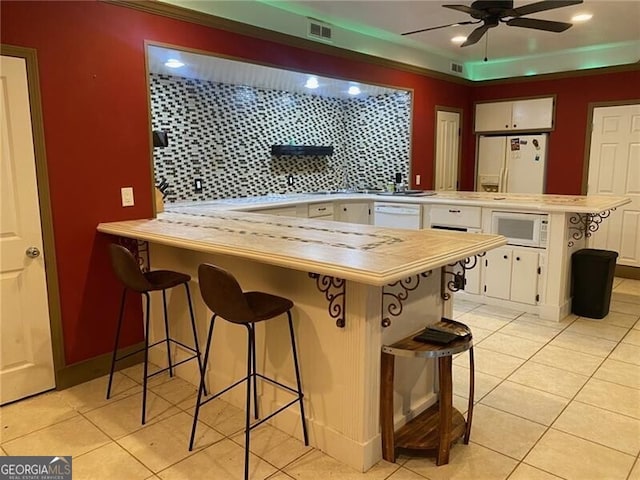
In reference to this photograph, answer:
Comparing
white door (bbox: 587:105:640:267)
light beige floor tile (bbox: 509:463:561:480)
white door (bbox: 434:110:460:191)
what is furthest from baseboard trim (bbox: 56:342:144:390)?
white door (bbox: 587:105:640:267)

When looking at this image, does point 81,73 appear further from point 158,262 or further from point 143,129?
point 158,262

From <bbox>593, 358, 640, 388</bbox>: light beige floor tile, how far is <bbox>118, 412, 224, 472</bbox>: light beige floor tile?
2450 mm

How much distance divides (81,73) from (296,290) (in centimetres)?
192

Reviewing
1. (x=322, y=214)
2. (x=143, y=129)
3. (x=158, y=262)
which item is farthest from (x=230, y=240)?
(x=322, y=214)

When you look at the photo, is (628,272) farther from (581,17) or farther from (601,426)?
(601,426)

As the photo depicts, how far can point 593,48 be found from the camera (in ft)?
18.4

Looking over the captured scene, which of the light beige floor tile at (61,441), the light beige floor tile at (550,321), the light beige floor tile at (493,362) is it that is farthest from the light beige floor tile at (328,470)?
the light beige floor tile at (550,321)

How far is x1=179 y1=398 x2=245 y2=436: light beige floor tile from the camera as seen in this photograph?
2.48 metres

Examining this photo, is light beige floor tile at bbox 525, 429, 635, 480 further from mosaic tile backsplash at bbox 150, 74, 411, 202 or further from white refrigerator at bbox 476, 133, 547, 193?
white refrigerator at bbox 476, 133, 547, 193

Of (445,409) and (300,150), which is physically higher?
(300,150)

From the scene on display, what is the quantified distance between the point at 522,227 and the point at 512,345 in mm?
1164

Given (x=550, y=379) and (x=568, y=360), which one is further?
(x=568, y=360)

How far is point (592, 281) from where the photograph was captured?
409cm

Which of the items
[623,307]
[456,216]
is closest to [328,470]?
[456,216]
